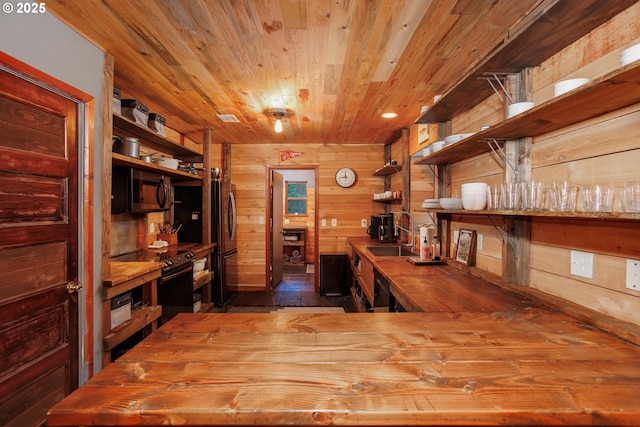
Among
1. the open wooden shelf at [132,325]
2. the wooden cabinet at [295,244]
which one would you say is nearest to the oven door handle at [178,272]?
the open wooden shelf at [132,325]

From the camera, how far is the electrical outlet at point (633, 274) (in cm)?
105

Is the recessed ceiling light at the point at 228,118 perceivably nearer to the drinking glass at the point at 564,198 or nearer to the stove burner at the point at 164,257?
the stove burner at the point at 164,257

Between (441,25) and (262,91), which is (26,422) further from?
(441,25)

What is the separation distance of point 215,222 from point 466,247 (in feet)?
10.2

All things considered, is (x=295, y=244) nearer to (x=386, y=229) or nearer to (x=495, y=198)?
(x=386, y=229)

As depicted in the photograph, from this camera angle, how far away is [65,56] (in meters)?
1.64

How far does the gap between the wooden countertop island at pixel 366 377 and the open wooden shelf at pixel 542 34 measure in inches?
48.1

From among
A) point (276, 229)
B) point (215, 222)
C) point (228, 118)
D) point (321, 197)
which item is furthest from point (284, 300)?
point (228, 118)

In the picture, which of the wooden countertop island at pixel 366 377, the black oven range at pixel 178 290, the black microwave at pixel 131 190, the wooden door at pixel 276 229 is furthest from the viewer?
the wooden door at pixel 276 229

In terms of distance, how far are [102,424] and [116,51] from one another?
7.17 feet

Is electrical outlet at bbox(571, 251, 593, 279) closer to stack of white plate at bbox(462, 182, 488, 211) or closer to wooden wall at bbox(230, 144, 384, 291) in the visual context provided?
stack of white plate at bbox(462, 182, 488, 211)

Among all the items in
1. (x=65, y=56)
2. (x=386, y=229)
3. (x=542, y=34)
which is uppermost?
(x=65, y=56)

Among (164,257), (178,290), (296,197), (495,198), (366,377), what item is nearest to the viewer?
(366,377)

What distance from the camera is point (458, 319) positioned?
1.22m
